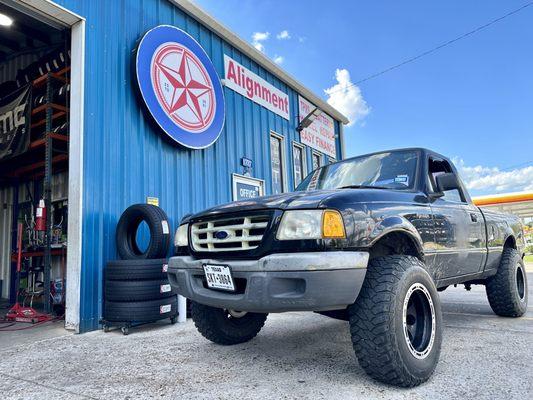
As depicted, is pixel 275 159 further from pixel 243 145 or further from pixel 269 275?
pixel 269 275

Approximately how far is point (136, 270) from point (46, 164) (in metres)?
2.30

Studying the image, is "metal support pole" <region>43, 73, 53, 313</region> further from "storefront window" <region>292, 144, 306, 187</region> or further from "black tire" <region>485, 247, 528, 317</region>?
"storefront window" <region>292, 144, 306, 187</region>

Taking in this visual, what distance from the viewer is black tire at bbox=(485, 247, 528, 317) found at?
4.30m

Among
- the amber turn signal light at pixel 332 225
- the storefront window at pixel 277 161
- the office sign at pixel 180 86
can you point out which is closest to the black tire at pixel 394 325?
the amber turn signal light at pixel 332 225

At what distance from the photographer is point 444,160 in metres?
4.02

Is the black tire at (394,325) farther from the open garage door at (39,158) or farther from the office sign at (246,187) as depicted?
the office sign at (246,187)

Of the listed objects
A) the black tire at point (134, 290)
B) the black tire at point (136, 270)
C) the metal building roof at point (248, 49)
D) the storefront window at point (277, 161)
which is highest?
the metal building roof at point (248, 49)

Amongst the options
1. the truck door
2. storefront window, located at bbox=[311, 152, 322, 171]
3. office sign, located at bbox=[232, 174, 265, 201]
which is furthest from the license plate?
storefront window, located at bbox=[311, 152, 322, 171]

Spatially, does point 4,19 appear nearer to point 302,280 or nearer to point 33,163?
point 33,163

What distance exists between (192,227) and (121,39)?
13.2ft

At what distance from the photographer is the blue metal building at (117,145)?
475 centimetres

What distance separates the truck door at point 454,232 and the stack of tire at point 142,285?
3071mm

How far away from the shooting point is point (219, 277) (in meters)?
2.60

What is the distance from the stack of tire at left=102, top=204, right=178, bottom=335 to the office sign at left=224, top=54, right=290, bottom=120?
14.0ft
